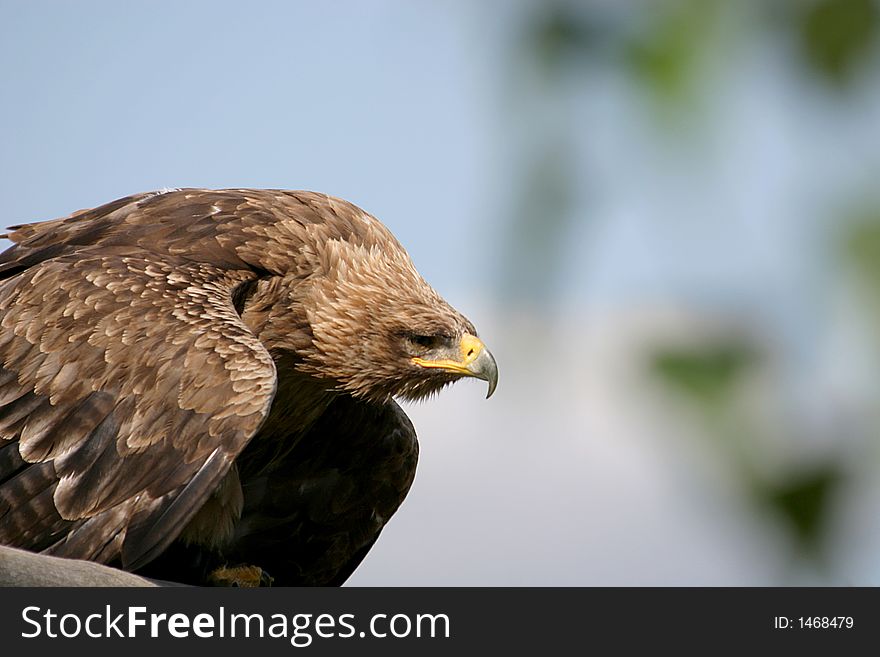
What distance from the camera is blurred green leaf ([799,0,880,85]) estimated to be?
29.3 inches

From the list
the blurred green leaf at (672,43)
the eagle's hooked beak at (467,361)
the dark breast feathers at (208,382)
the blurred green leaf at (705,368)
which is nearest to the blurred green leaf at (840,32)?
the blurred green leaf at (672,43)

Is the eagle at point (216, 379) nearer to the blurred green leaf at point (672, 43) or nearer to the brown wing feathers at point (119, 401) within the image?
Result: the brown wing feathers at point (119, 401)

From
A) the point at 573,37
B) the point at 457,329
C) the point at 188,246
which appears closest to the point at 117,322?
the point at 188,246

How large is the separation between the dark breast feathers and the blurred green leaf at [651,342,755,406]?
15.4ft

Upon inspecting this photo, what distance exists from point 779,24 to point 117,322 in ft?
17.6

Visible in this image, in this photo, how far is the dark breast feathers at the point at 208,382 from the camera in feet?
18.0

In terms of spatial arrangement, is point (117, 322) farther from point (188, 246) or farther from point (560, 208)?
point (560, 208)

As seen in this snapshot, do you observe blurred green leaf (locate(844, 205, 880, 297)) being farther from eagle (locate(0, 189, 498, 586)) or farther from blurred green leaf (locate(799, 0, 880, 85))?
eagle (locate(0, 189, 498, 586))

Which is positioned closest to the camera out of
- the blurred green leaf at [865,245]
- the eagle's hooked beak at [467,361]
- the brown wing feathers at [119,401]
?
the blurred green leaf at [865,245]

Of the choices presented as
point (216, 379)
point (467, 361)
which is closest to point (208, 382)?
point (216, 379)

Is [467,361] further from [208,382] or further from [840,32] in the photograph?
[840,32]

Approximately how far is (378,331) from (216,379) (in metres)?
1.35

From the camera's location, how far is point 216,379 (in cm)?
556

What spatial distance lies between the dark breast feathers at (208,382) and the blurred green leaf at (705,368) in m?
4.70
